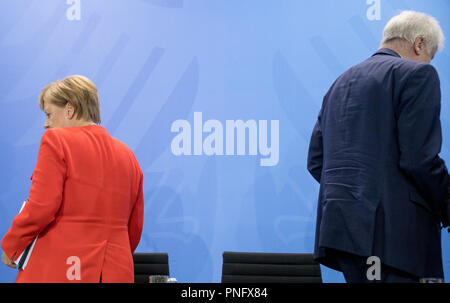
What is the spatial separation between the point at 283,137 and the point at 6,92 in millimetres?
1870

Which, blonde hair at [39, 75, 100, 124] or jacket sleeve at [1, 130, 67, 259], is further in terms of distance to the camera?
blonde hair at [39, 75, 100, 124]

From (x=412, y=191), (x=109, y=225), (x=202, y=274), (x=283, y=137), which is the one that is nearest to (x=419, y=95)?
(x=412, y=191)

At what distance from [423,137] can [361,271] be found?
47cm

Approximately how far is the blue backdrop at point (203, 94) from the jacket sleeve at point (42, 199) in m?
1.69

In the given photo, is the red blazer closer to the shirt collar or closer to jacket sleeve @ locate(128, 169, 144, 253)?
jacket sleeve @ locate(128, 169, 144, 253)

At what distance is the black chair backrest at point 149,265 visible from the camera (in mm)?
3057

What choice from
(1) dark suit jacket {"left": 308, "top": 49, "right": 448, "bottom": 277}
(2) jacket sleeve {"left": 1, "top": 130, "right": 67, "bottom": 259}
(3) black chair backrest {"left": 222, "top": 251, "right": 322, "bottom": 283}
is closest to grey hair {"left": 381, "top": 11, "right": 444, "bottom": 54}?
(1) dark suit jacket {"left": 308, "top": 49, "right": 448, "bottom": 277}

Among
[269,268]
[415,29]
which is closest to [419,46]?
[415,29]

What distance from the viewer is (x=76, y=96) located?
6.50ft

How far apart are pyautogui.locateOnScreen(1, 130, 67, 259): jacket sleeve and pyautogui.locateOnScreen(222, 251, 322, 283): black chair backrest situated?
138cm

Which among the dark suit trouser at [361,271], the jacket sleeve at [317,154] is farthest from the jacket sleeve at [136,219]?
the dark suit trouser at [361,271]

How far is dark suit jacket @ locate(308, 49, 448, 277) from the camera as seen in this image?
5.56 feet

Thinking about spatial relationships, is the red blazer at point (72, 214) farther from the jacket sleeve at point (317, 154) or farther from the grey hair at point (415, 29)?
the grey hair at point (415, 29)

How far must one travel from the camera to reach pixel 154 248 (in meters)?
3.50
